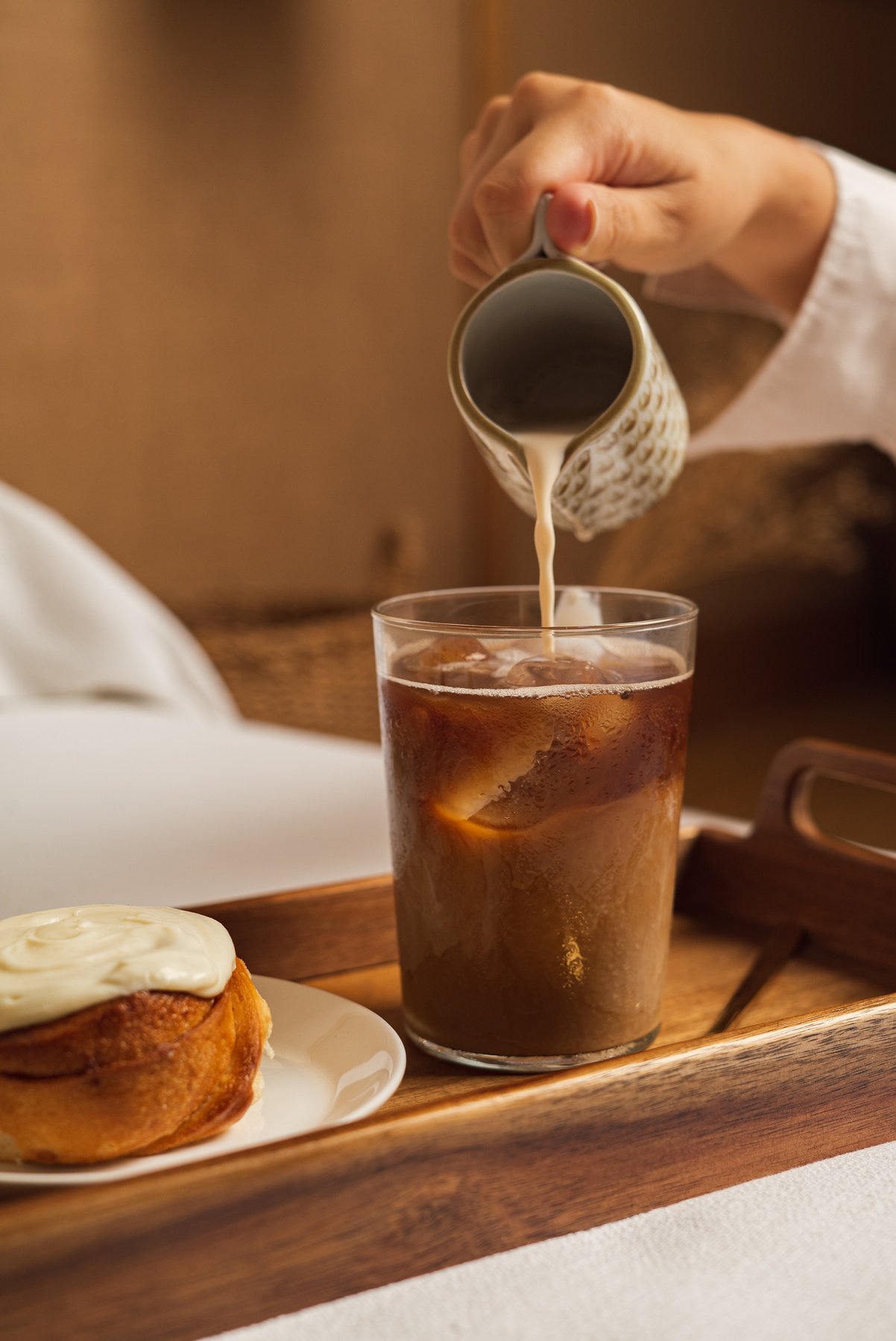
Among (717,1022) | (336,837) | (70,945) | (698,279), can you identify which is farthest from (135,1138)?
(698,279)

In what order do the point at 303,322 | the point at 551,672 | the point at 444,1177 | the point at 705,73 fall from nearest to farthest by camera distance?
the point at 444,1177
the point at 551,672
the point at 303,322
the point at 705,73

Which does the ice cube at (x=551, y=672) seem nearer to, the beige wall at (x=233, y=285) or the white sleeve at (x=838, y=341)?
the white sleeve at (x=838, y=341)

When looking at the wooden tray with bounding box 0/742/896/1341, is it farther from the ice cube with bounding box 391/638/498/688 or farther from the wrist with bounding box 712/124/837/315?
the wrist with bounding box 712/124/837/315

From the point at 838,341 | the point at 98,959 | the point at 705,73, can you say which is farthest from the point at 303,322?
the point at 98,959

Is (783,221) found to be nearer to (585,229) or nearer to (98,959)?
(585,229)

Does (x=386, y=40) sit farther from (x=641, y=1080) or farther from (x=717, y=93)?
(x=641, y=1080)

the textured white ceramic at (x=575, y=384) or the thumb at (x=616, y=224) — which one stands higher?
the thumb at (x=616, y=224)

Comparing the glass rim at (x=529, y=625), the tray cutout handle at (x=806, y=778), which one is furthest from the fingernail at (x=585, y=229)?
the tray cutout handle at (x=806, y=778)
